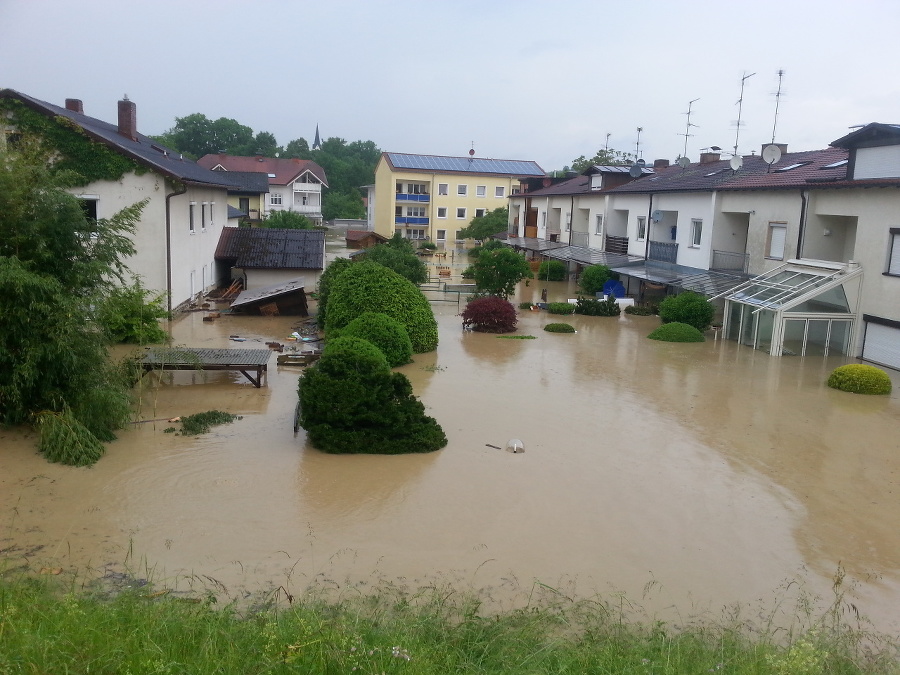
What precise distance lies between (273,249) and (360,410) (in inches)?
838

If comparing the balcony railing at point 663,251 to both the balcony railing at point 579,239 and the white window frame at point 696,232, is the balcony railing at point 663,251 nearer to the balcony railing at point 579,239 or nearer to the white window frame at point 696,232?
the white window frame at point 696,232

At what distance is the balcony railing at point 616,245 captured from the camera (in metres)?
38.7

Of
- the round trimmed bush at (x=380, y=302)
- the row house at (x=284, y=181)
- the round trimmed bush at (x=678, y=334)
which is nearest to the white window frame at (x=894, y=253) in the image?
the round trimmed bush at (x=678, y=334)

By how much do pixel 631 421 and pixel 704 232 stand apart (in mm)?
16279

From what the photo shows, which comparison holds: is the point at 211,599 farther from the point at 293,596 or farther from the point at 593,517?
the point at 593,517

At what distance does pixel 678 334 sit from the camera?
25.9 m

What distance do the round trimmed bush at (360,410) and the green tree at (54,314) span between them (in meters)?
3.28

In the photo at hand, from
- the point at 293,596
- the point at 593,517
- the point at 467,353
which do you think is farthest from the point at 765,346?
the point at 293,596

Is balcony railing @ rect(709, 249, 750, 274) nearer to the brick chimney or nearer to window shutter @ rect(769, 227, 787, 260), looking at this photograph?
window shutter @ rect(769, 227, 787, 260)

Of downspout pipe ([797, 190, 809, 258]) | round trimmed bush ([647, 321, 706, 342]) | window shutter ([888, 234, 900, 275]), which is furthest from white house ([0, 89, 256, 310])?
window shutter ([888, 234, 900, 275])

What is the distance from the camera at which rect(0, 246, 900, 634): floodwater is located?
30.4 ft

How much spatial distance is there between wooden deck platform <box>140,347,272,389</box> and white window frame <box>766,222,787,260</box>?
17.6 meters

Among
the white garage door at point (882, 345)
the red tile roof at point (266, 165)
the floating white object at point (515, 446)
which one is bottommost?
the floating white object at point (515, 446)

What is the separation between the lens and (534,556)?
984 centimetres
